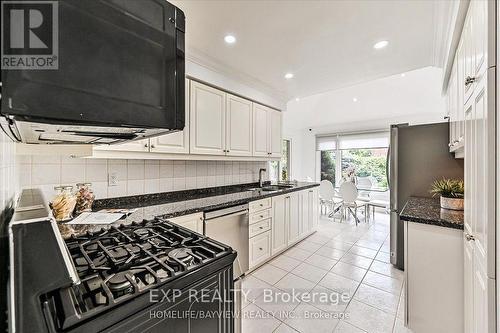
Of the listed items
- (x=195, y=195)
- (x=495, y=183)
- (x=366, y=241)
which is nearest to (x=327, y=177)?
(x=366, y=241)

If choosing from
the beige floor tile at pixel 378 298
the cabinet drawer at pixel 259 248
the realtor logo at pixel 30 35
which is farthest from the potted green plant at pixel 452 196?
the realtor logo at pixel 30 35

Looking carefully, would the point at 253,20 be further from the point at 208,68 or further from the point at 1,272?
the point at 1,272

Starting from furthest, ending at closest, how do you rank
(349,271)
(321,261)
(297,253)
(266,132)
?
(266,132)
(297,253)
(321,261)
(349,271)

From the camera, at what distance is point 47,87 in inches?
15.8

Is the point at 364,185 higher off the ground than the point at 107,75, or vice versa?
the point at 107,75

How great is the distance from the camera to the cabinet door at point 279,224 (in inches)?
→ 113

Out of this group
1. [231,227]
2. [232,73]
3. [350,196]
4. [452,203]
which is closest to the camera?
[452,203]

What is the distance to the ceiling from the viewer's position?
1613 mm

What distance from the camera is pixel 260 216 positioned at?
2.62m

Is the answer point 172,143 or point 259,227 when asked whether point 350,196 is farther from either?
point 172,143

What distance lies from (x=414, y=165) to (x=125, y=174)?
3.23 metres

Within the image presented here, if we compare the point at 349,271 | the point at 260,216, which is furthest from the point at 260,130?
the point at 349,271

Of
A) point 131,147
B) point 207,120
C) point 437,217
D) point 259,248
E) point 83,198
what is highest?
point 207,120

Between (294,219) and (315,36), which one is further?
(294,219)
